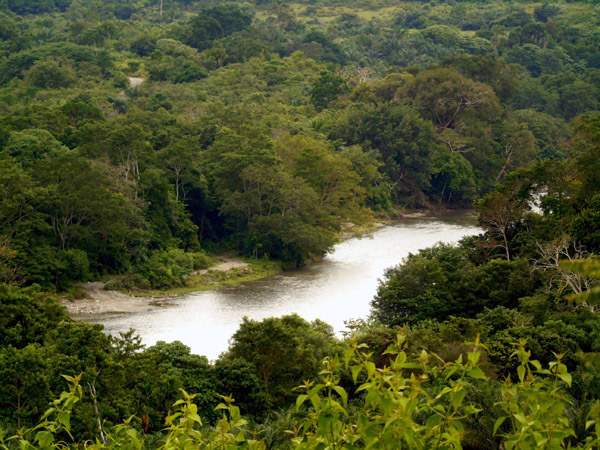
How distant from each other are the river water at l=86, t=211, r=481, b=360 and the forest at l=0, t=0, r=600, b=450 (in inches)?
65.5

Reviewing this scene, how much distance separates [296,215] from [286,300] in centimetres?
728

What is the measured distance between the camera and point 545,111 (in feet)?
214

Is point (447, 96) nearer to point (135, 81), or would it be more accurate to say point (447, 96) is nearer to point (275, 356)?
point (135, 81)

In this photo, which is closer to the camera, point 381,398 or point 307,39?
point 381,398

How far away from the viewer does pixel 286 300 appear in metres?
30.7

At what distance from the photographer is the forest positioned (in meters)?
6.07

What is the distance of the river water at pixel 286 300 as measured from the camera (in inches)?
1029

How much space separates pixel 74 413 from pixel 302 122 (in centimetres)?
4130

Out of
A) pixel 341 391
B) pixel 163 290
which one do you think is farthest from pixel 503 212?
pixel 341 391

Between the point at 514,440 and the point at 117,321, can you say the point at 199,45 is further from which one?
the point at 514,440

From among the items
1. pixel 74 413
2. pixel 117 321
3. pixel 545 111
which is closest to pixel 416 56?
pixel 545 111

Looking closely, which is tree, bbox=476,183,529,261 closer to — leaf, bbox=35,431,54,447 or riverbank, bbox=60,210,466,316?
riverbank, bbox=60,210,466,316

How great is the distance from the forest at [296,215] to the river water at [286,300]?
1.66 m

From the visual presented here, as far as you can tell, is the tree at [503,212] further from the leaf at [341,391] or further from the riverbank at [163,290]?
the leaf at [341,391]
